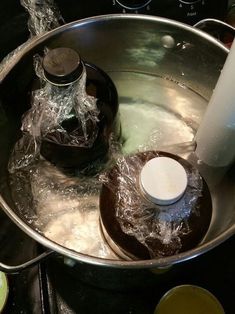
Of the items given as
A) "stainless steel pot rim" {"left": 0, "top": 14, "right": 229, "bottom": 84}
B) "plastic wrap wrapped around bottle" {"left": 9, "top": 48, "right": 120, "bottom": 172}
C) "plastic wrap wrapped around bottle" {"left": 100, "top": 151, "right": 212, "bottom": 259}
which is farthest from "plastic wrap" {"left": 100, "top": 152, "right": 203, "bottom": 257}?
"stainless steel pot rim" {"left": 0, "top": 14, "right": 229, "bottom": 84}

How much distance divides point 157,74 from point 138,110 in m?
0.07

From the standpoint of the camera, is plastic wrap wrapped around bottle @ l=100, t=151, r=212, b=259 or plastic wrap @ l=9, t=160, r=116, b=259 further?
plastic wrap @ l=9, t=160, r=116, b=259

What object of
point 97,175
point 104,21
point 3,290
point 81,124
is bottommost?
point 3,290

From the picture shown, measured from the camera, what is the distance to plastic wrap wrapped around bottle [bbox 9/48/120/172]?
1.77ft

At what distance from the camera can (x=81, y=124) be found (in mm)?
595

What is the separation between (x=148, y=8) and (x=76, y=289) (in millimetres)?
456

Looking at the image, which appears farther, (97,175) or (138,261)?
(97,175)

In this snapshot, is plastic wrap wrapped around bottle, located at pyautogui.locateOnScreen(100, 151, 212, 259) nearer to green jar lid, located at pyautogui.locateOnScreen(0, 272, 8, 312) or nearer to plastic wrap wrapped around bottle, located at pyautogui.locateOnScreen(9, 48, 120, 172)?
plastic wrap wrapped around bottle, located at pyautogui.locateOnScreen(9, 48, 120, 172)

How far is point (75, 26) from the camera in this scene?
2.08 ft

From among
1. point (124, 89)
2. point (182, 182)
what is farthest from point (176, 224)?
point (124, 89)

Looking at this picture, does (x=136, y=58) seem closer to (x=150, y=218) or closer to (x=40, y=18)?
(x=40, y=18)

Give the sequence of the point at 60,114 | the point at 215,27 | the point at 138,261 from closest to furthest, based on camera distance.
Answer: the point at 138,261 < the point at 60,114 < the point at 215,27

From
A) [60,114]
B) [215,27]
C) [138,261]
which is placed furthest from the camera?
[215,27]

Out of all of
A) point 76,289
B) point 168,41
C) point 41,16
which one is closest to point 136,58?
point 168,41
